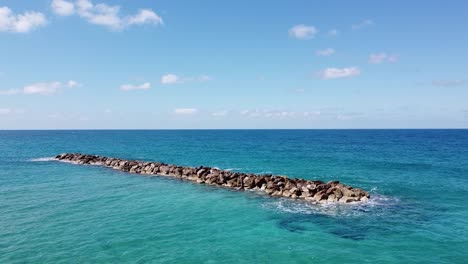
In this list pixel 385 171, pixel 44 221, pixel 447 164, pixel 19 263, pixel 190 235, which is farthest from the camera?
pixel 447 164

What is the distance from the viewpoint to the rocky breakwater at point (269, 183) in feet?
124

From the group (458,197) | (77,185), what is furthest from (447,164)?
(77,185)

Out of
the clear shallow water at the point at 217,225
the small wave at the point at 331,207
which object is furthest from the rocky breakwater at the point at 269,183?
the clear shallow water at the point at 217,225

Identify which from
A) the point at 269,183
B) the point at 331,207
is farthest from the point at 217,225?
the point at 269,183

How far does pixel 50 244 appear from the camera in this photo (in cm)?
2419

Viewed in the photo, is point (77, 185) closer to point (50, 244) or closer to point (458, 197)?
point (50, 244)

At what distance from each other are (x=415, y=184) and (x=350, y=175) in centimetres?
1028

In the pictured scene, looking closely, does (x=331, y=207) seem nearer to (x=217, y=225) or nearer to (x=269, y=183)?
(x=269, y=183)

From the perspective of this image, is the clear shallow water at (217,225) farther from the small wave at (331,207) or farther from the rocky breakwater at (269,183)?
the rocky breakwater at (269,183)

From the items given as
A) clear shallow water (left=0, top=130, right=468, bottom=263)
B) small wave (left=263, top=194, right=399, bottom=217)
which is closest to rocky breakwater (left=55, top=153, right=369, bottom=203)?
small wave (left=263, top=194, right=399, bottom=217)

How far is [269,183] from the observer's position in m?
43.1

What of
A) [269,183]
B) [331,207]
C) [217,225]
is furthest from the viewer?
[269,183]

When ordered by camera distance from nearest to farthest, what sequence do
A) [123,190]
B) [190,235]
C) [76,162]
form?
[190,235] < [123,190] < [76,162]

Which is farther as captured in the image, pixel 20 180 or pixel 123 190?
pixel 20 180
